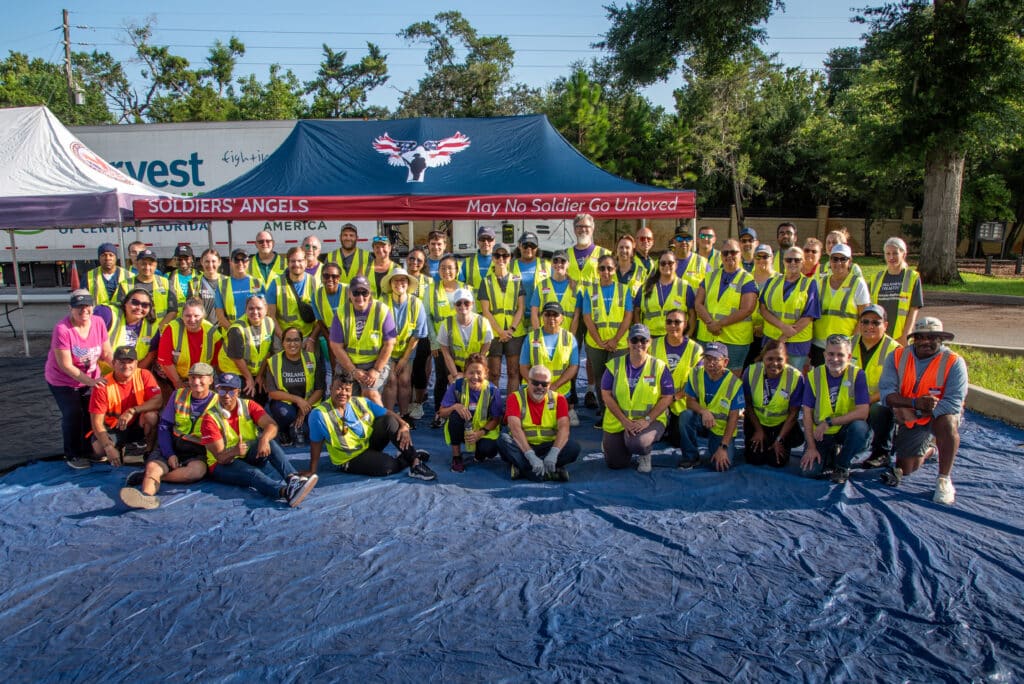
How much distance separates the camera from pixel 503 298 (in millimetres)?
6828

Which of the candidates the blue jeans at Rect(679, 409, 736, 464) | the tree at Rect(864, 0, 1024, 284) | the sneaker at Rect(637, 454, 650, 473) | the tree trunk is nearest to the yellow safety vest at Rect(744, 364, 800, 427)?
the blue jeans at Rect(679, 409, 736, 464)

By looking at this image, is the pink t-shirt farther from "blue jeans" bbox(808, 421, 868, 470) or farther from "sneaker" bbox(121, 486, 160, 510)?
"blue jeans" bbox(808, 421, 868, 470)

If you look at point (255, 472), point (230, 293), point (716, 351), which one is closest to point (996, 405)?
point (716, 351)

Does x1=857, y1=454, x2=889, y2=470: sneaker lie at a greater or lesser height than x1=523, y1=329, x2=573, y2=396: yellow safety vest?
lesser

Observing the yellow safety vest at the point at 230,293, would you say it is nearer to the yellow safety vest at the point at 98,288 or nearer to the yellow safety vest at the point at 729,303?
the yellow safety vest at the point at 98,288

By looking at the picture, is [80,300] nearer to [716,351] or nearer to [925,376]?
[716,351]

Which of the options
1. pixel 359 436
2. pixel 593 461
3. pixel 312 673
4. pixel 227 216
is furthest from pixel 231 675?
pixel 227 216

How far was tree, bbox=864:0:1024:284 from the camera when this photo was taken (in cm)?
1442

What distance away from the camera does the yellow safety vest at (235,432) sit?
17.3ft

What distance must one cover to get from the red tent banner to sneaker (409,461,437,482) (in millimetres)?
4091

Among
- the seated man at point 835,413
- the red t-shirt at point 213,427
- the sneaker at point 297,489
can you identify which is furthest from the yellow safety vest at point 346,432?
the seated man at point 835,413

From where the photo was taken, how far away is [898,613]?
11.7ft

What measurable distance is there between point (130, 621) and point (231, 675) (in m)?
0.80

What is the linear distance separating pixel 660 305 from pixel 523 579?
129 inches
